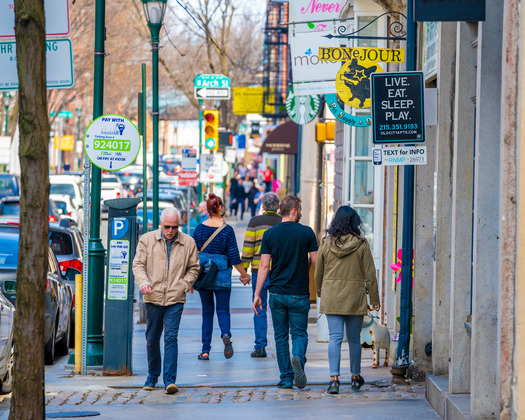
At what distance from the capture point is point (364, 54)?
10969mm

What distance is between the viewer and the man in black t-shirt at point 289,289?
9.63 m

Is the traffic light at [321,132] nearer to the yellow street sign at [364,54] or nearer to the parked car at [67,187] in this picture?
the yellow street sign at [364,54]

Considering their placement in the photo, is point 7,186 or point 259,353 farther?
point 7,186

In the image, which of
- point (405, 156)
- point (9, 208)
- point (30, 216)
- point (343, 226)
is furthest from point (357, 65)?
point (9, 208)

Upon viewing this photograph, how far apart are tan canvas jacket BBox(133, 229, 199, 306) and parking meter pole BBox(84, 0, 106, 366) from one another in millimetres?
1705

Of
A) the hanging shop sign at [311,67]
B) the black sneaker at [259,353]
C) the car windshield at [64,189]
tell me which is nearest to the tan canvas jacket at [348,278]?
the black sneaker at [259,353]

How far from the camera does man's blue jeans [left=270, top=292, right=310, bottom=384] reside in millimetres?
9633

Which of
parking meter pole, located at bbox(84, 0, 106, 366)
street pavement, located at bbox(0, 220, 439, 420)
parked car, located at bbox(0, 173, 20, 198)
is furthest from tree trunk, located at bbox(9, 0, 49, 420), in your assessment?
parked car, located at bbox(0, 173, 20, 198)

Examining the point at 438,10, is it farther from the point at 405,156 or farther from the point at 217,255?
the point at 217,255

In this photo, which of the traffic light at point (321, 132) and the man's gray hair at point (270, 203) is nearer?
the man's gray hair at point (270, 203)

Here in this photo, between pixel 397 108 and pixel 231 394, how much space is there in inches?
117

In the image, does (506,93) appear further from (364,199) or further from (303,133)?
(303,133)

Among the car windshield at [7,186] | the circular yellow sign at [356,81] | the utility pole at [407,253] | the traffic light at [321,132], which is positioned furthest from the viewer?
the car windshield at [7,186]

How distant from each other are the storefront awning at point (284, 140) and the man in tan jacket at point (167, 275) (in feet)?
73.4
